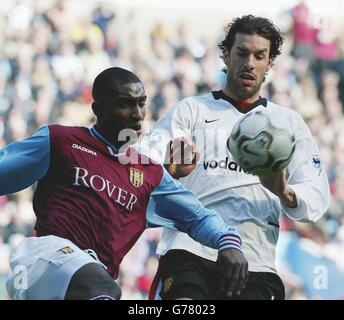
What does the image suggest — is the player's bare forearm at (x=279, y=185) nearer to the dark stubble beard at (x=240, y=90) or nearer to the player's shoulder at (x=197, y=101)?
the dark stubble beard at (x=240, y=90)

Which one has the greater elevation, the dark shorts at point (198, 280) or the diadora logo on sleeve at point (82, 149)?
the diadora logo on sleeve at point (82, 149)

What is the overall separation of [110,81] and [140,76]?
8.13 metres

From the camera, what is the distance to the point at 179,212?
6613 mm

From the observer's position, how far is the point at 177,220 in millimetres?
6664

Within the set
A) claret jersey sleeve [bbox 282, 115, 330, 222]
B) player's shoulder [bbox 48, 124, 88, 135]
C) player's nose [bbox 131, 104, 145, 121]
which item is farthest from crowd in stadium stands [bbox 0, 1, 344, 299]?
player's nose [bbox 131, 104, 145, 121]

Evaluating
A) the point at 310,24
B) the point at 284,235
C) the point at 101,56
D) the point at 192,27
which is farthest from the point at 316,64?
the point at 284,235

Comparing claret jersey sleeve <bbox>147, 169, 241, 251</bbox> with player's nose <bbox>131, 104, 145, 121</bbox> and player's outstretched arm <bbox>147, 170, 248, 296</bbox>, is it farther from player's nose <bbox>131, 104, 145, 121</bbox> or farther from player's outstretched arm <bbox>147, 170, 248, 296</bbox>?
player's nose <bbox>131, 104, 145, 121</bbox>

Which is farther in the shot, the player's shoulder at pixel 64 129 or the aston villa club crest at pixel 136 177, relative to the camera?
the aston villa club crest at pixel 136 177

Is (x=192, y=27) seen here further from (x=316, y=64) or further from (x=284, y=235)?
(x=284, y=235)

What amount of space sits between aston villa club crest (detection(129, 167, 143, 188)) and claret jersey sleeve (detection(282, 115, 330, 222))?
3.14ft

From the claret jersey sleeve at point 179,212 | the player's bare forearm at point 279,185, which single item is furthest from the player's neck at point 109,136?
the player's bare forearm at point 279,185

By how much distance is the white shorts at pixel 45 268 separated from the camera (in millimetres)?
5859

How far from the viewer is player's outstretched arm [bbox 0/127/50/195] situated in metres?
6.15

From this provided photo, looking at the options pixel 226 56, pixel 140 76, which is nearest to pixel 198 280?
pixel 226 56
